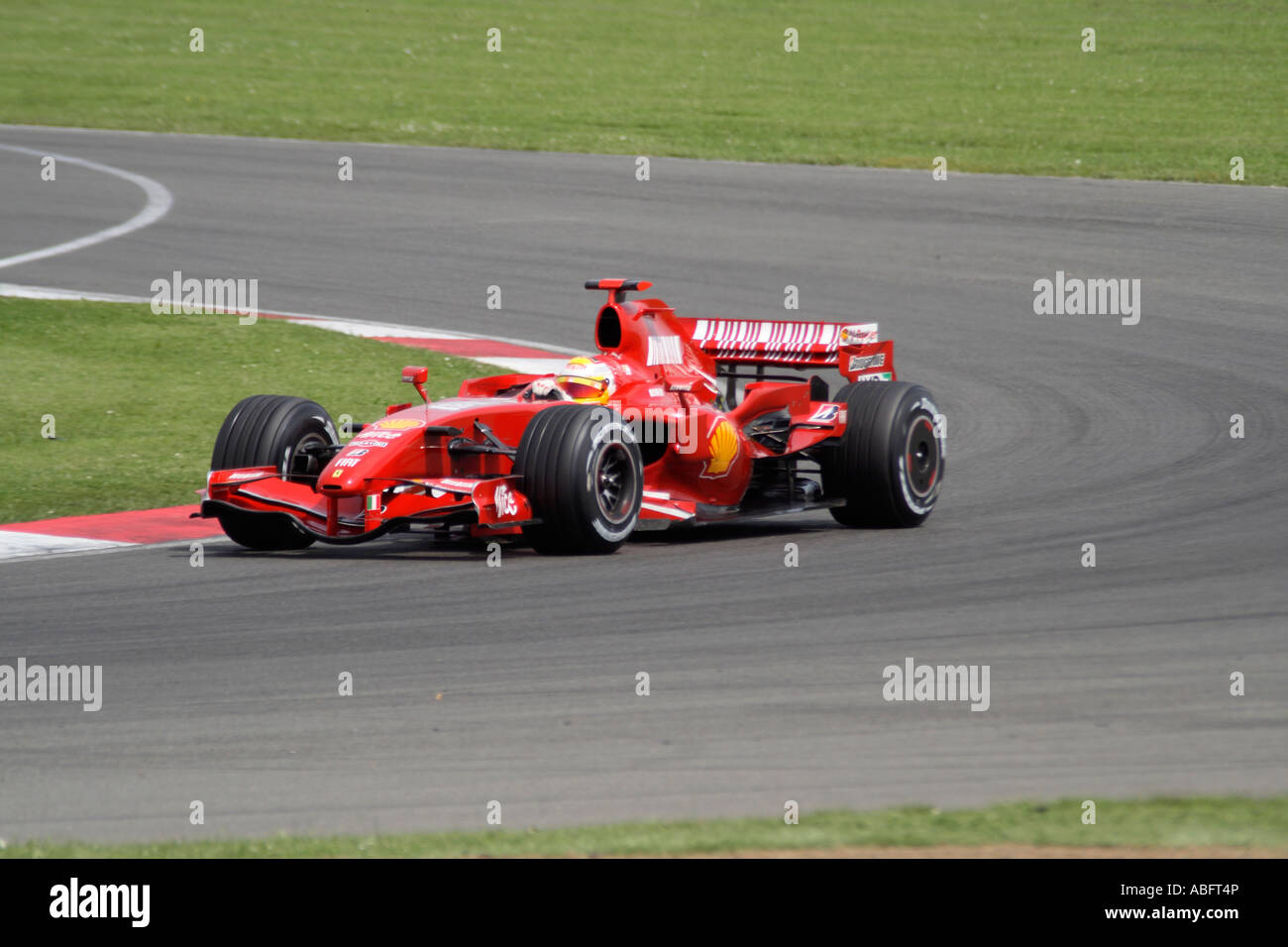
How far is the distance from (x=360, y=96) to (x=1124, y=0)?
1709cm

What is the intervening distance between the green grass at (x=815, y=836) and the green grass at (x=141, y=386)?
6.67 metres

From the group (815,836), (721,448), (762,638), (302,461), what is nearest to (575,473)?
(721,448)

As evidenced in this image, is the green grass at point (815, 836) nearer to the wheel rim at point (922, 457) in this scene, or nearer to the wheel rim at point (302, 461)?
the wheel rim at point (302, 461)

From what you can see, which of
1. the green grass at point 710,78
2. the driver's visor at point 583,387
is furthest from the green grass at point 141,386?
the green grass at point 710,78

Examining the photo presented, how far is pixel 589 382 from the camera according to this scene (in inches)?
444

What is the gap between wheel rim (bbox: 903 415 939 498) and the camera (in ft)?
39.2

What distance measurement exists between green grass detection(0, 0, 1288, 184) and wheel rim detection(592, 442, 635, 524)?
1763 cm

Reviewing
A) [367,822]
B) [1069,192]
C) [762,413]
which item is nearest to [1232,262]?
[1069,192]

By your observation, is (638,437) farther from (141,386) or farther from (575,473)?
(141,386)

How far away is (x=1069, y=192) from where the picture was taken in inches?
1016

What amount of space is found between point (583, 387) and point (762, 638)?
9.99ft

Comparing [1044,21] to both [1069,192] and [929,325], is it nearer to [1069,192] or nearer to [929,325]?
[1069,192]
